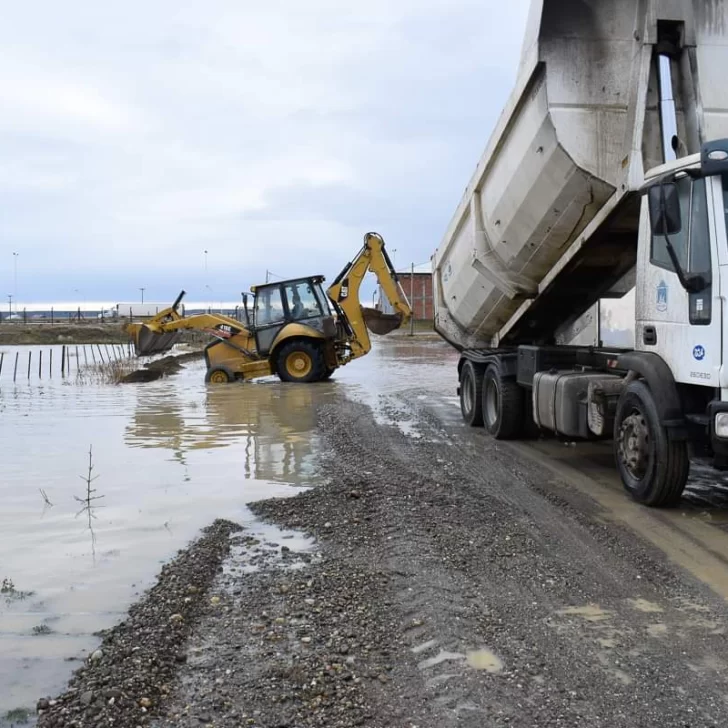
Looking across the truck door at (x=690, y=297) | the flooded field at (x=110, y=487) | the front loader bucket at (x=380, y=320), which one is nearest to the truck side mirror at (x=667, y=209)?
the truck door at (x=690, y=297)

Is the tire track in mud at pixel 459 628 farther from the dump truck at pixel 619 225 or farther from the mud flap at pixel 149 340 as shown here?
the mud flap at pixel 149 340

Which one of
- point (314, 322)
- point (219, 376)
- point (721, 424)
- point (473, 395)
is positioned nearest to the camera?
point (721, 424)

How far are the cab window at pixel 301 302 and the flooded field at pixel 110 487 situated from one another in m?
2.46

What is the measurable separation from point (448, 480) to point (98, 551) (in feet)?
10.8

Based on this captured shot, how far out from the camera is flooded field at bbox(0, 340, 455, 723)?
14.6 ft

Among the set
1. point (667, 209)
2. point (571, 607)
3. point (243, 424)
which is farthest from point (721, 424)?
point (243, 424)

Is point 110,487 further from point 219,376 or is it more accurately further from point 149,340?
point 149,340

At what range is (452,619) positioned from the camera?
422 centimetres

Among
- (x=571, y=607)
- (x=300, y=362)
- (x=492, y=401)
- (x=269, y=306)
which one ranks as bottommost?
(x=571, y=607)

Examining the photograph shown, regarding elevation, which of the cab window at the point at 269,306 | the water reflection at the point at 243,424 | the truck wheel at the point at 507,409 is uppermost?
the cab window at the point at 269,306

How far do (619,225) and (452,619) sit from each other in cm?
488

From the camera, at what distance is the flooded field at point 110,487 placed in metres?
4.44

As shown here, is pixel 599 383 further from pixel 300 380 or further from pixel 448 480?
pixel 300 380

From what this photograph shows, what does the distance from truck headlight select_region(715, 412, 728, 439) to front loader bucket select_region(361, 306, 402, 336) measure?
1350 centimetres
